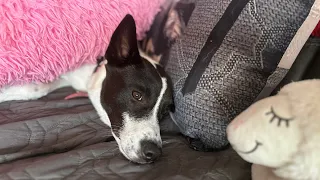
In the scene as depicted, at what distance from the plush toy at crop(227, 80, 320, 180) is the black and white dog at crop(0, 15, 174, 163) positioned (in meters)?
0.49

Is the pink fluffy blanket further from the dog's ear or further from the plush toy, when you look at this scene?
the plush toy

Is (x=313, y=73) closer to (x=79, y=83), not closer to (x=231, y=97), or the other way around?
(x=231, y=97)

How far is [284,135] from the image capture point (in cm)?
78

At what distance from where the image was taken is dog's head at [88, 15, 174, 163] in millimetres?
1326

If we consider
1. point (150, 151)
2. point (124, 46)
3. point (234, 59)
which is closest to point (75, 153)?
point (150, 151)

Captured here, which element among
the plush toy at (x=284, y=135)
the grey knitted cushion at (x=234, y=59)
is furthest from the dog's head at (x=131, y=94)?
the plush toy at (x=284, y=135)

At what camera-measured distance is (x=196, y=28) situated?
1333 millimetres

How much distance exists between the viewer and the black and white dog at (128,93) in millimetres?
1319

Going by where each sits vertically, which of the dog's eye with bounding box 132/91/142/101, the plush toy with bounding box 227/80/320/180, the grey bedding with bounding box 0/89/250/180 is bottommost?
the grey bedding with bounding box 0/89/250/180

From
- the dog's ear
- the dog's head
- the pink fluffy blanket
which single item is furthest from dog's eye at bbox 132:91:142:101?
the pink fluffy blanket

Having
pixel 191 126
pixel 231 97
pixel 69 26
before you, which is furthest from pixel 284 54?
pixel 69 26

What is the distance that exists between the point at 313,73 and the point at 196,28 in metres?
0.43

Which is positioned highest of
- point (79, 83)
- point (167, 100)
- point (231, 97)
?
point (231, 97)

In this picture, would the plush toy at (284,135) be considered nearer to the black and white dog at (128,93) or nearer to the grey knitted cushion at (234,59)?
the grey knitted cushion at (234,59)
